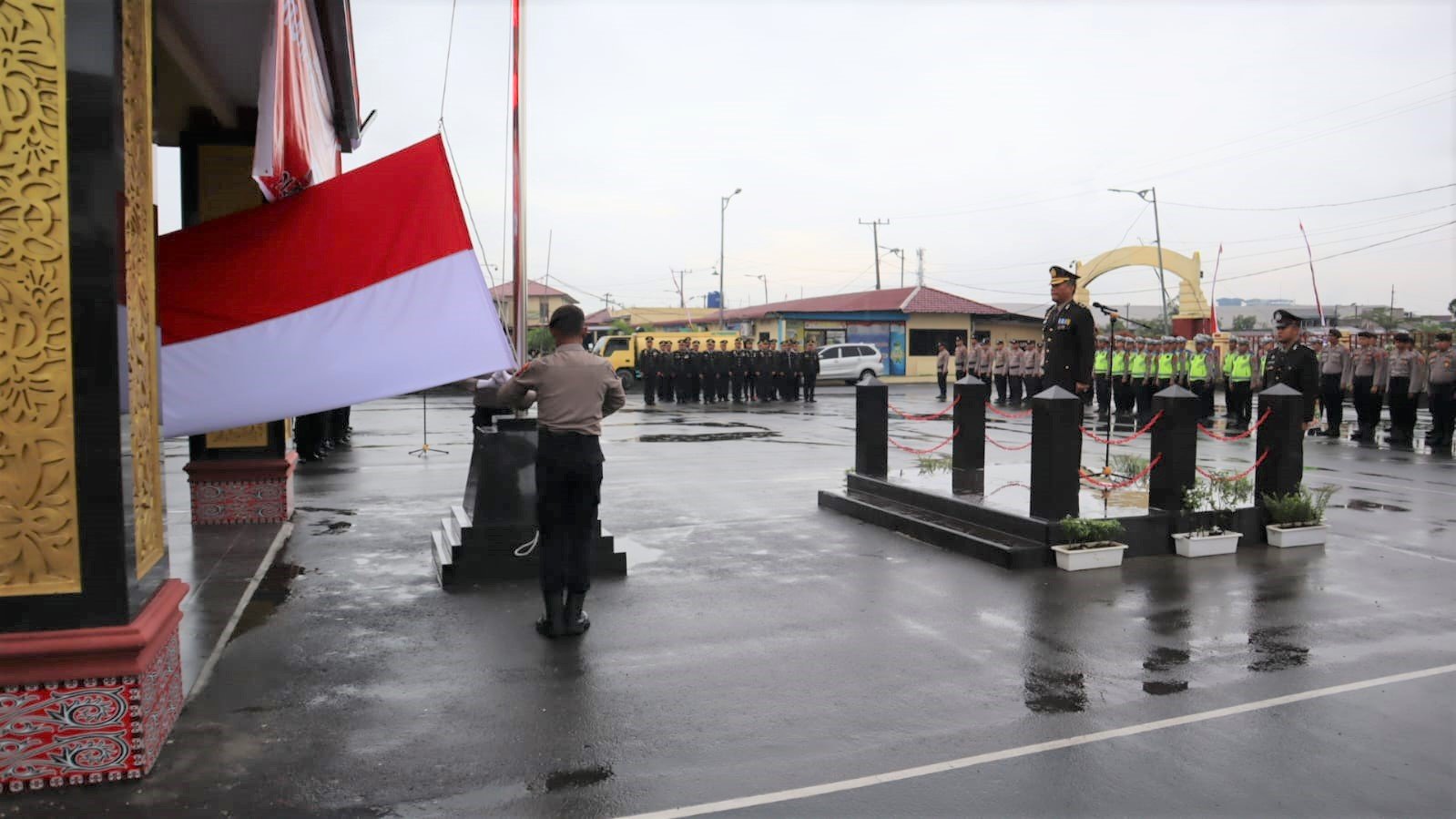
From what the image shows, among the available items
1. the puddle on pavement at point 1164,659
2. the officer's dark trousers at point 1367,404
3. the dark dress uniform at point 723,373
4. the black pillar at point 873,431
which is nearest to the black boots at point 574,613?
the puddle on pavement at point 1164,659

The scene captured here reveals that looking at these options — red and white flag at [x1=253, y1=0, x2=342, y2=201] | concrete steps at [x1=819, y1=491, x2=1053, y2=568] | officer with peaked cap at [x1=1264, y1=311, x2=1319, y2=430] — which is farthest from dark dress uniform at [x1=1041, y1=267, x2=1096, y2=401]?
red and white flag at [x1=253, y1=0, x2=342, y2=201]

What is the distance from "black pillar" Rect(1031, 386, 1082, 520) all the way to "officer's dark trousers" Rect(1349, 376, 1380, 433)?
44.3 ft

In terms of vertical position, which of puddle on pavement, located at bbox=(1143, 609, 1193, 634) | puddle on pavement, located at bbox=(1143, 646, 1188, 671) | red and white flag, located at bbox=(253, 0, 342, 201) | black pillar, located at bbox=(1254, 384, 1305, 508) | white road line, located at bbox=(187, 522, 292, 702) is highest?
red and white flag, located at bbox=(253, 0, 342, 201)

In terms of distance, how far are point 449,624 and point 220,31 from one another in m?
3.71

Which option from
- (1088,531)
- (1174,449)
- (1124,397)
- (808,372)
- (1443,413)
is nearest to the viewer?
(1088,531)

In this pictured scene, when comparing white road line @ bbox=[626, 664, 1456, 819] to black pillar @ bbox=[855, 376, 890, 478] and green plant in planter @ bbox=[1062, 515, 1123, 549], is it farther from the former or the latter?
black pillar @ bbox=[855, 376, 890, 478]

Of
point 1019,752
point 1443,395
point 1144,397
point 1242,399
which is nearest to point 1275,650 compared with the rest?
point 1019,752

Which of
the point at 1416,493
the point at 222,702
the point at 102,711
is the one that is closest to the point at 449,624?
the point at 222,702

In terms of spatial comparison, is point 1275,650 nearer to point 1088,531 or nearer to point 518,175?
point 1088,531

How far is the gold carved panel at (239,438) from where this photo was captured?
8.54m

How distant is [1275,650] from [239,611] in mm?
5862

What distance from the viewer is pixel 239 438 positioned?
8.61m

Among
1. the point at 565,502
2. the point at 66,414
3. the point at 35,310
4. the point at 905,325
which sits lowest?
the point at 565,502

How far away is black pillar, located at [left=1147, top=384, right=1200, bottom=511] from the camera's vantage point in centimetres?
780
